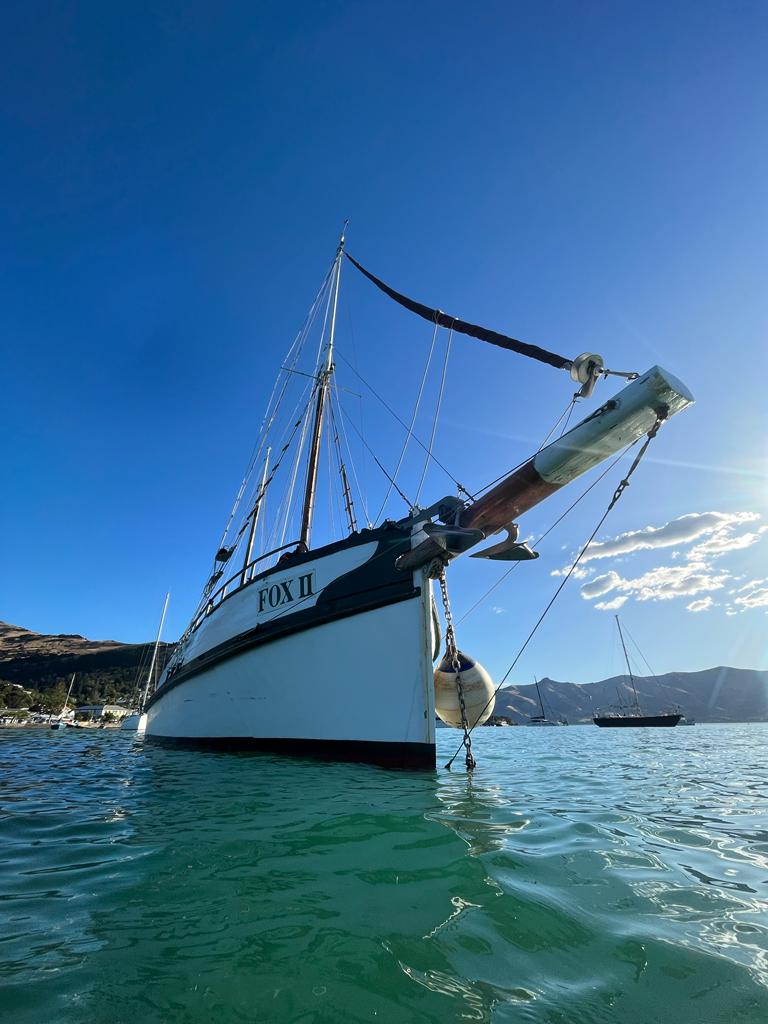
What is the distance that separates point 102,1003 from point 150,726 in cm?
2232

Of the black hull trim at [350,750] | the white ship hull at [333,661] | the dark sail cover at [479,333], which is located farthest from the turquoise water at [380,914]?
the dark sail cover at [479,333]

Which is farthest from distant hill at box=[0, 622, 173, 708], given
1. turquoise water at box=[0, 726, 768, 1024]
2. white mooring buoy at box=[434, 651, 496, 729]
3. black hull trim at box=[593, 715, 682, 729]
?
turquoise water at box=[0, 726, 768, 1024]

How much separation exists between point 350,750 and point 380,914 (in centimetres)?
676

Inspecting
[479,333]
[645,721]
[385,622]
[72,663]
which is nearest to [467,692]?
[385,622]

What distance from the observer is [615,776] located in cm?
866

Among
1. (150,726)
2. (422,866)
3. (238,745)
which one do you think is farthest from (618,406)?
(150,726)

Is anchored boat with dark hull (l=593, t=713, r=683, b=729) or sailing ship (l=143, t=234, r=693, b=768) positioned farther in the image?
anchored boat with dark hull (l=593, t=713, r=683, b=729)

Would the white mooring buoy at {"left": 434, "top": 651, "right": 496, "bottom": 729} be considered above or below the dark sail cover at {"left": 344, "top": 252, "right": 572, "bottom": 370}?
below

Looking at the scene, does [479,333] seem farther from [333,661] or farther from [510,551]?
[333,661]

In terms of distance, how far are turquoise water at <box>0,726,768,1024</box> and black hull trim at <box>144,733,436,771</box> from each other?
9.96 ft

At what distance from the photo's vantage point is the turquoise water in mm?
1624

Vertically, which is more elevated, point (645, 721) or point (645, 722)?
point (645, 721)

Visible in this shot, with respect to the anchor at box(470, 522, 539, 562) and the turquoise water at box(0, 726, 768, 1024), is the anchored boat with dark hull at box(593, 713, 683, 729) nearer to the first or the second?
the anchor at box(470, 522, 539, 562)

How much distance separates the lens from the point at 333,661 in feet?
29.6
